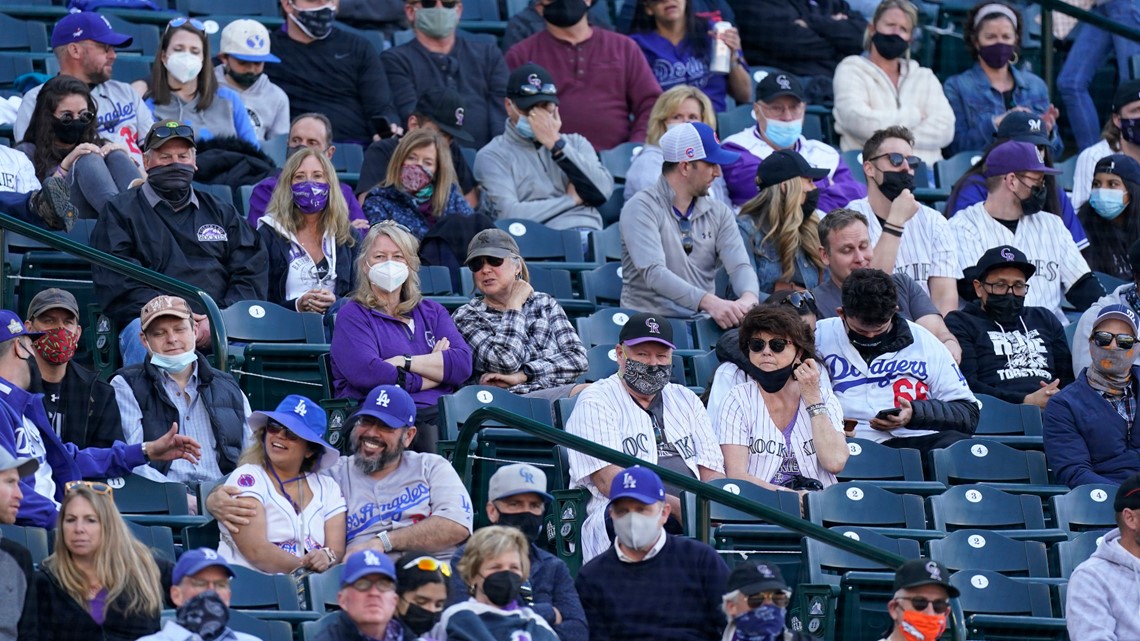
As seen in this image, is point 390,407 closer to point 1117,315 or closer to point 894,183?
point 1117,315

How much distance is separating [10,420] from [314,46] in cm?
443

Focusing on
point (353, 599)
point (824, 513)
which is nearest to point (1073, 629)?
point (824, 513)

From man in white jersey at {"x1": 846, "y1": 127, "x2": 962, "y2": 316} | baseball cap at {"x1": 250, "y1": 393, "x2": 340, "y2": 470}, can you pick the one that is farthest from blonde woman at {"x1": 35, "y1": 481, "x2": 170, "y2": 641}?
man in white jersey at {"x1": 846, "y1": 127, "x2": 962, "y2": 316}

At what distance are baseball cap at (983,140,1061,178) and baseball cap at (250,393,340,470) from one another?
4.26 m

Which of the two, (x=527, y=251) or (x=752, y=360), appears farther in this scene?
(x=527, y=251)

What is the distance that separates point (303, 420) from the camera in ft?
25.7

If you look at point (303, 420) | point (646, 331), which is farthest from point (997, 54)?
point (303, 420)

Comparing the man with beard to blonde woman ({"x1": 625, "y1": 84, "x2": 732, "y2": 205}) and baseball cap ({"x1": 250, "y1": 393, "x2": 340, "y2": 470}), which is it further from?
blonde woman ({"x1": 625, "y1": 84, "x2": 732, "y2": 205})

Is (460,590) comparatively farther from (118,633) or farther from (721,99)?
(721,99)

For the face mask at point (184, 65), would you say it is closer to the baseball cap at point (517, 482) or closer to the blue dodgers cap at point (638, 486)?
the baseball cap at point (517, 482)

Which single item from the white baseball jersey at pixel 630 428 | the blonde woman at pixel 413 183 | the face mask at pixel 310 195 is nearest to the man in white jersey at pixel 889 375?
the white baseball jersey at pixel 630 428

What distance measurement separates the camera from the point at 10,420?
770cm

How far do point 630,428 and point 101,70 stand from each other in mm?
3710

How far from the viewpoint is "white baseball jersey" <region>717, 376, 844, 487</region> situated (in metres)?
8.66
